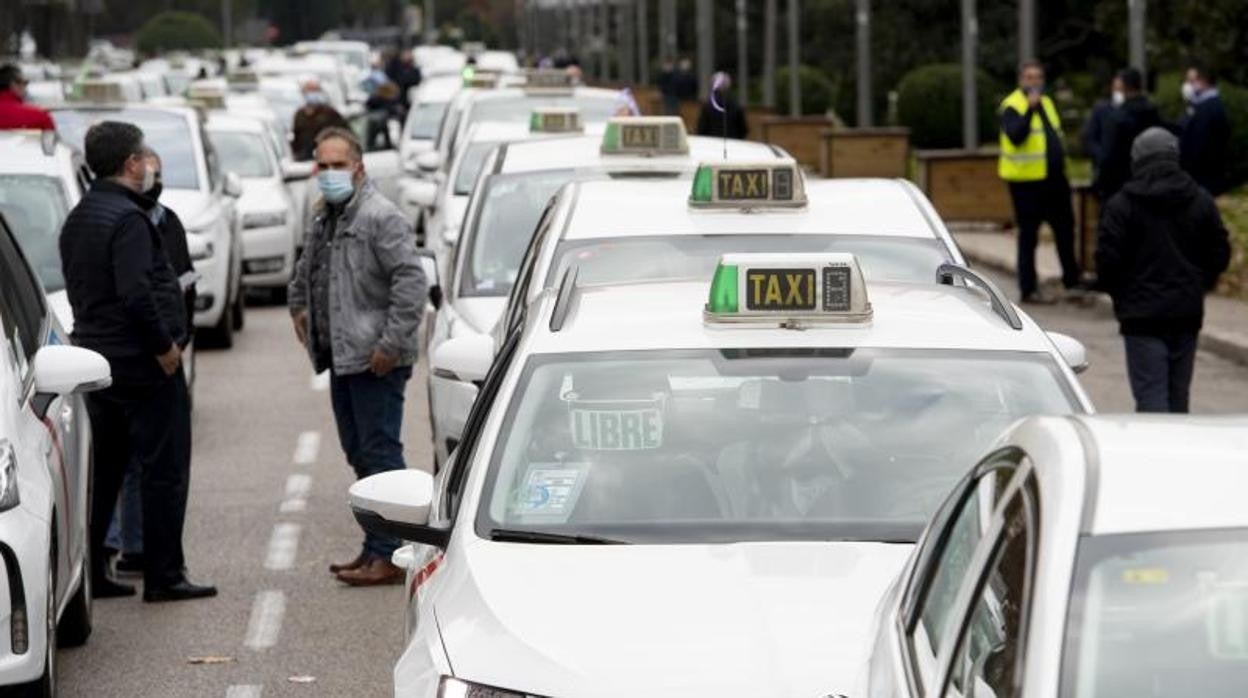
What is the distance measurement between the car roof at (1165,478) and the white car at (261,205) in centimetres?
1829

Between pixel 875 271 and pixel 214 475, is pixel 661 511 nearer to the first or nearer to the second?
pixel 875 271

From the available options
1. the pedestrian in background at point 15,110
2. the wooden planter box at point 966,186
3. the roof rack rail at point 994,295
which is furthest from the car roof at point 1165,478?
the wooden planter box at point 966,186

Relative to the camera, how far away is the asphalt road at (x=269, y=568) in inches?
367

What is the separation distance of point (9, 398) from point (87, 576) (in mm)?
1632

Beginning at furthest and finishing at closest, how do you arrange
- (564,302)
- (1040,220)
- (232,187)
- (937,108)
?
1. (937,108)
2. (1040,220)
3. (232,187)
4. (564,302)

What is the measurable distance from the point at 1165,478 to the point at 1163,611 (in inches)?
8.8

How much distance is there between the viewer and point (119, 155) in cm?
1032

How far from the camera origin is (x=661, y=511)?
6.42 meters

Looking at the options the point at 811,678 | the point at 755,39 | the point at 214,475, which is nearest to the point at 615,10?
the point at 755,39

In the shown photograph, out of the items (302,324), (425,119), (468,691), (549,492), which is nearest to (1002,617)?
(468,691)

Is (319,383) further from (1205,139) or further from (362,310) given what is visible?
(1205,139)

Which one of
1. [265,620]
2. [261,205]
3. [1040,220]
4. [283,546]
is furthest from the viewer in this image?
[261,205]

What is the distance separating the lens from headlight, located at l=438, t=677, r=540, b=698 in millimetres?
5402

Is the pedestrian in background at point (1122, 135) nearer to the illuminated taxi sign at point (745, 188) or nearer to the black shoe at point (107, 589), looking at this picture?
the illuminated taxi sign at point (745, 188)
